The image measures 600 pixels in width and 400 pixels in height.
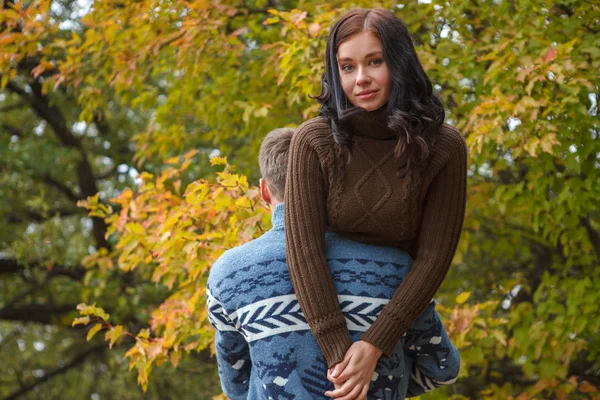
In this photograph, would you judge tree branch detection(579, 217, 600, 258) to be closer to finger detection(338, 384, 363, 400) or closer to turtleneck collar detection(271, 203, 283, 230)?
turtleneck collar detection(271, 203, 283, 230)

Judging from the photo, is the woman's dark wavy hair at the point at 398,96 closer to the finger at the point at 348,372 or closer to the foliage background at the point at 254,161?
the finger at the point at 348,372

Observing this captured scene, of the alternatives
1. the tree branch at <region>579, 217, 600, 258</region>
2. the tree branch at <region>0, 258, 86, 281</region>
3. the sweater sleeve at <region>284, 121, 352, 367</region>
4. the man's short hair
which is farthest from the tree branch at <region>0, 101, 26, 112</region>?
the sweater sleeve at <region>284, 121, 352, 367</region>

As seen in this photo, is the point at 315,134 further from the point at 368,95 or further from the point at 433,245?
the point at 433,245

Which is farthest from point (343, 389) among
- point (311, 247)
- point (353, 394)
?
point (311, 247)

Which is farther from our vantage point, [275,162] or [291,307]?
[275,162]

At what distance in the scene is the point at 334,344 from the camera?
5.65 ft

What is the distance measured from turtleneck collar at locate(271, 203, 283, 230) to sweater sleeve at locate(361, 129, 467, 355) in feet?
0.99

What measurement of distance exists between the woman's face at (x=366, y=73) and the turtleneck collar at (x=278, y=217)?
0.30 meters

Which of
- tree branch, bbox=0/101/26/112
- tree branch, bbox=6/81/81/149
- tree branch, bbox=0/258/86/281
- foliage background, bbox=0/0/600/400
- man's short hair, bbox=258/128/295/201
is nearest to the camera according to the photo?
man's short hair, bbox=258/128/295/201

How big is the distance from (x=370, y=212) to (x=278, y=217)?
9.4 inches

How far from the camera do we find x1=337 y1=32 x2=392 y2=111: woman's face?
1.79 m

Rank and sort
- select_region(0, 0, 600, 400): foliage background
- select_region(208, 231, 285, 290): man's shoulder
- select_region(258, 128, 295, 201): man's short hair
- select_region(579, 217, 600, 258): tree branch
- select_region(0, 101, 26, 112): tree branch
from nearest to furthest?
select_region(208, 231, 285, 290): man's shoulder
select_region(258, 128, 295, 201): man's short hair
select_region(0, 0, 600, 400): foliage background
select_region(579, 217, 600, 258): tree branch
select_region(0, 101, 26, 112): tree branch

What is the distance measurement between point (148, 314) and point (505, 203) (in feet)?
9.57

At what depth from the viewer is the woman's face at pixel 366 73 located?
1788 mm
